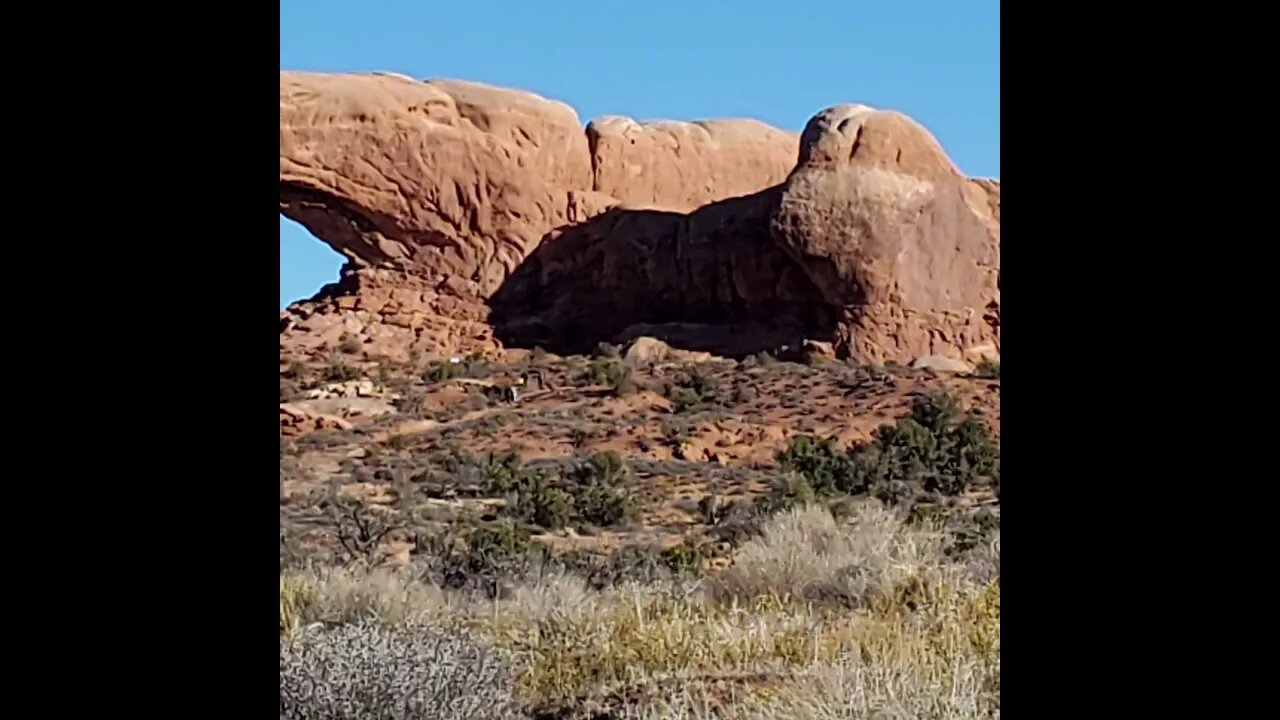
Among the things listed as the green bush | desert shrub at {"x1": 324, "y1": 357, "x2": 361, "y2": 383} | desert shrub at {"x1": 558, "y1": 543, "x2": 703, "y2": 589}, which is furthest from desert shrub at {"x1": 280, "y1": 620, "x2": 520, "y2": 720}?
desert shrub at {"x1": 324, "y1": 357, "x2": 361, "y2": 383}

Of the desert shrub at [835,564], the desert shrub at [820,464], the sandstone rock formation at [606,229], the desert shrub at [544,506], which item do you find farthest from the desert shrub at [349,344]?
the desert shrub at [835,564]

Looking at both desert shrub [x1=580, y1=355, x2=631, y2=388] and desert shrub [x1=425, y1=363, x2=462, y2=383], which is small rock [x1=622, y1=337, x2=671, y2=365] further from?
desert shrub [x1=425, y1=363, x2=462, y2=383]

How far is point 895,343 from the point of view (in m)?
24.7

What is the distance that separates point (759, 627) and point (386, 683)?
163cm

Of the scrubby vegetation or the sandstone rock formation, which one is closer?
the scrubby vegetation

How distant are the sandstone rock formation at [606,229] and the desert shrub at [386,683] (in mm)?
20345

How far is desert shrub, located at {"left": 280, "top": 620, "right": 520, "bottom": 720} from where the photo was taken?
14.4 ft

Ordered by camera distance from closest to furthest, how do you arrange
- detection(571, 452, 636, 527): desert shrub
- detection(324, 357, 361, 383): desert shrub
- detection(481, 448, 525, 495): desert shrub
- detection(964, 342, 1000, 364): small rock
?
detection(571, 452, 636, 527): desert shrub → detection(481, 448, 525, 495): desert shrub → detection(324, 357, 361, 383): desert shrub → detection(964, 342, 1000, 364): small rock

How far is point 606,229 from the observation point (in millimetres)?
27906

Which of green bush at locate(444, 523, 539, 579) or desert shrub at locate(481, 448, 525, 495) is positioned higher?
desert shrub at locate(481, 448, 525, 495)

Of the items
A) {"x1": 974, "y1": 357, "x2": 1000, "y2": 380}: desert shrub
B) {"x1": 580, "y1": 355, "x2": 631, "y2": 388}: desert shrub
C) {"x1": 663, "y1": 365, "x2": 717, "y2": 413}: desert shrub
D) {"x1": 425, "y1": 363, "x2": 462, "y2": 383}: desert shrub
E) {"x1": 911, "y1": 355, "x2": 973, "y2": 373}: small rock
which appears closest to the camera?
{"x1": 663, "y1": 365, "x2": 717, "y2": 413}: desert shrub

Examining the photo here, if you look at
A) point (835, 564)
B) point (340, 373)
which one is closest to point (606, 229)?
point (340, 373)

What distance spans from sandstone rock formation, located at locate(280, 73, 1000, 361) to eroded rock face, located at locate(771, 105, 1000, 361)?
4cm
